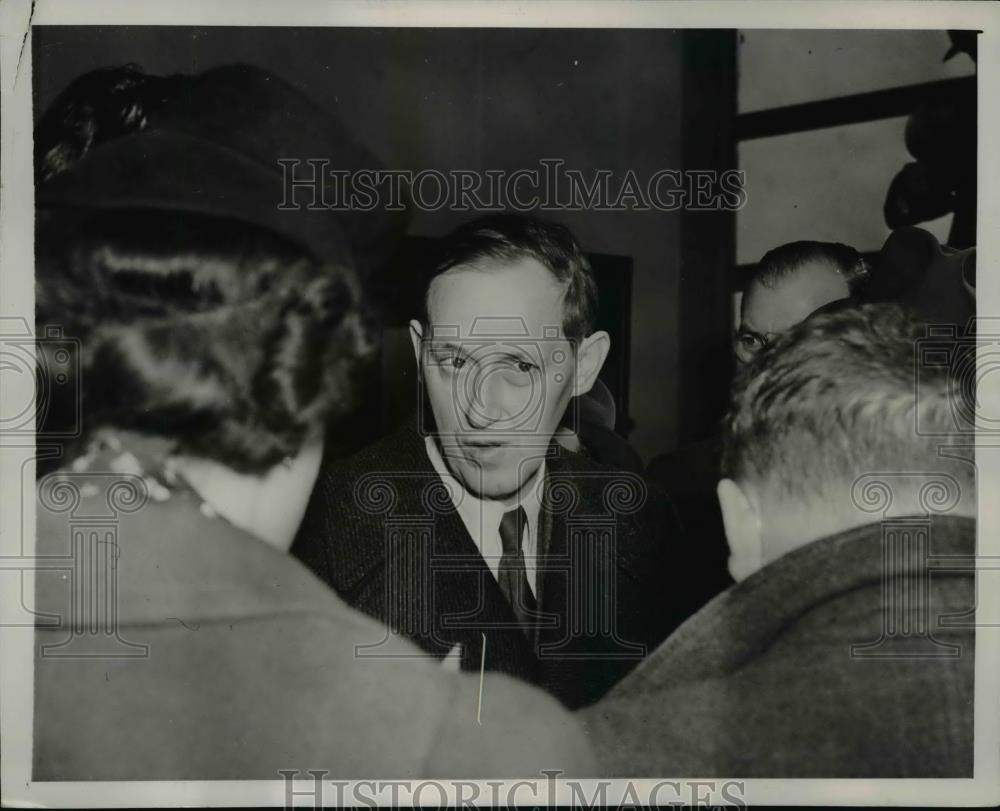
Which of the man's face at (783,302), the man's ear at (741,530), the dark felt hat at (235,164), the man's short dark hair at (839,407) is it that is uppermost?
the dark felt hat at (235,164)

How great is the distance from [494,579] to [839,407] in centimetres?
62

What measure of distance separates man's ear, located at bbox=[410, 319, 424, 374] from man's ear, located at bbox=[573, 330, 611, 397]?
0.25 meters

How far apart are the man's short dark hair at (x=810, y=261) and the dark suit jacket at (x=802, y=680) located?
407mm

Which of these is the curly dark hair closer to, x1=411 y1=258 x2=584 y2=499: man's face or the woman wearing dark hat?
the woman wearing dark hat

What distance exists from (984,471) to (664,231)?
2.18 ft

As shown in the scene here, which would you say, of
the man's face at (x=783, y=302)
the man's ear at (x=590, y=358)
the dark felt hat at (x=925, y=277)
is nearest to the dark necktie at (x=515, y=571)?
the man's ear at (x=590, y=358)

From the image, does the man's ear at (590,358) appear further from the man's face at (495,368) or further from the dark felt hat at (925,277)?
the dark felt hat at (925,277)

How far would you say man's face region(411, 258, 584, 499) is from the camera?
1.46 m

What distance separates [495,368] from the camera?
4.82 ft

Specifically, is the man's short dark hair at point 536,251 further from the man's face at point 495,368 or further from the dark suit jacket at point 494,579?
the dark suit jacket at point 494,579

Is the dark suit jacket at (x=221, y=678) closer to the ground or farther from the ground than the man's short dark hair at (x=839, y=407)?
closer to the ground

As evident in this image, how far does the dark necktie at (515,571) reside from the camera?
1482mm

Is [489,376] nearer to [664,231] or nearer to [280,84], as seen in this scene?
[664,231]

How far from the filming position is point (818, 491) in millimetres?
1479
